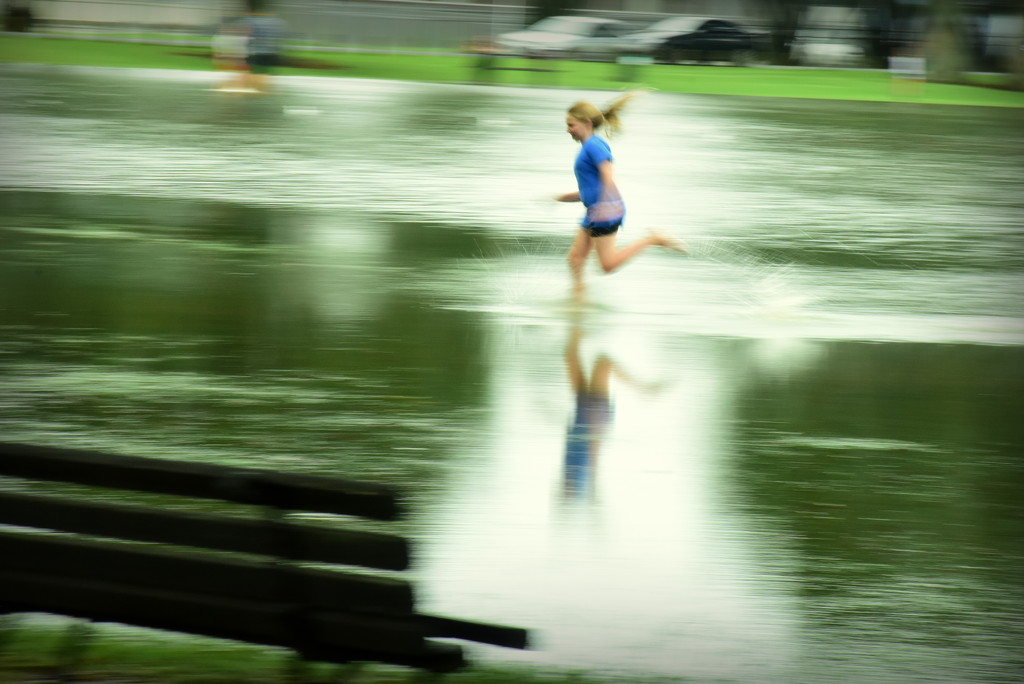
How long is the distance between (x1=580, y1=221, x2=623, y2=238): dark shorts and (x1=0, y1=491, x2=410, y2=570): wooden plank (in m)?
6.35

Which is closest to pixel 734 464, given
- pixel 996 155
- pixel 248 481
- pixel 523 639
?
pixel 523 639

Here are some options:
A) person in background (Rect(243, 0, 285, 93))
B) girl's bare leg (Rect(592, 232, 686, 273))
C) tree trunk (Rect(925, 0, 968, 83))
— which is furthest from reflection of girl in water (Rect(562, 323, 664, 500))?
tree trunk (Rect(925, 0, 968, 83))

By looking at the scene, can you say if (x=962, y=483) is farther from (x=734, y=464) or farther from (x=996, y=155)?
(x=996, y=155)

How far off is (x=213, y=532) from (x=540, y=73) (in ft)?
104

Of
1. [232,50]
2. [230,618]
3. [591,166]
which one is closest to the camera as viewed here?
[230,618]

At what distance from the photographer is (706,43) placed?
40.8m

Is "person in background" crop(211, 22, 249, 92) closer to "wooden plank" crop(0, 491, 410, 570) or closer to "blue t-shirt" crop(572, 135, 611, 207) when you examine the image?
"blue t-shirt" crop(572, 135, 611, 207)

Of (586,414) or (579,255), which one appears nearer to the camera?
(586,414)

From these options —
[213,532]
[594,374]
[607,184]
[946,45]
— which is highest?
[946,45]

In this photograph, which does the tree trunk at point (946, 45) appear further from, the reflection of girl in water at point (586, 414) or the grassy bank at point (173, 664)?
the grassy bank at point (173, 664)

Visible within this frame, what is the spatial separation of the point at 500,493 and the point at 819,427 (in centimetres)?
224

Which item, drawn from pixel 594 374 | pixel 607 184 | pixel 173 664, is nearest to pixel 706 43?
pixel 607 184

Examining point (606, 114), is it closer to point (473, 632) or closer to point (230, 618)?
point (473, 632)

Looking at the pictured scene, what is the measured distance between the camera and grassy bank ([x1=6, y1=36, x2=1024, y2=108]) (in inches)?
1241
